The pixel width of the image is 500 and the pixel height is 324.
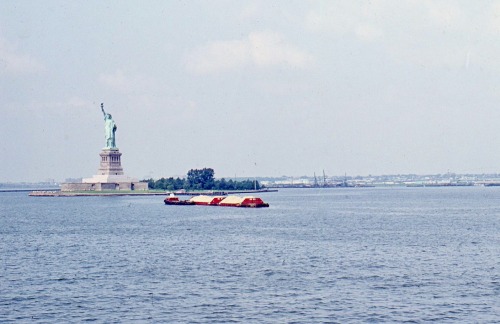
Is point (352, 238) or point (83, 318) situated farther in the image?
point (352, 238)

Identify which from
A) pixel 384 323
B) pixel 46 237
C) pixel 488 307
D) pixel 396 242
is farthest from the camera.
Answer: pixel 46 237

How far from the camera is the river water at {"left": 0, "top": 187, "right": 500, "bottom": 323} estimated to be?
35.6 meters

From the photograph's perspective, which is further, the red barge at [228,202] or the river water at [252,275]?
the red barge at [228,202]

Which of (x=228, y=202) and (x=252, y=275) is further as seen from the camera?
(x=228, y=202)

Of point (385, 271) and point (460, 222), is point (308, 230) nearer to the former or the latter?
point (460, 222)

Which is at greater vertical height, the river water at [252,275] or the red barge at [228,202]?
the red barge at [228,202]

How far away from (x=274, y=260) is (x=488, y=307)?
18.9 m

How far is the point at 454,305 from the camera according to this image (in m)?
36.7

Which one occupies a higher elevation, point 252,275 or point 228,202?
point 228,202

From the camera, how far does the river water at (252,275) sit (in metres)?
35.6

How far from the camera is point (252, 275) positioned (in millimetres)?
45969

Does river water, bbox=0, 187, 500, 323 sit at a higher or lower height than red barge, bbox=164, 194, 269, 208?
lower

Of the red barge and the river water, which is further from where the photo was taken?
the red barge

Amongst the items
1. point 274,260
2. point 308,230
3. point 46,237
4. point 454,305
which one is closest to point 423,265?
point 274,260
